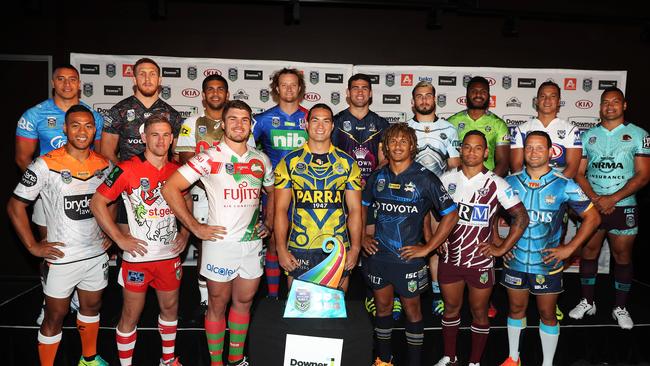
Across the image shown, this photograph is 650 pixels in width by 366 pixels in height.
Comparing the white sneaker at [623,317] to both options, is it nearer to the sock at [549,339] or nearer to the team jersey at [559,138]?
the sock at [549,339]

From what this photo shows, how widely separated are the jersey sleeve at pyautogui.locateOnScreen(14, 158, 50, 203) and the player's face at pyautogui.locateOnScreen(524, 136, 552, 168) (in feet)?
9.68

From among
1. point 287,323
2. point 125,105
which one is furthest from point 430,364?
point 125,105

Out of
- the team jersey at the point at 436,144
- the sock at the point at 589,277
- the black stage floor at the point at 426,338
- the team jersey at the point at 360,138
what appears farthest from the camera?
the sock at the point at 589,277

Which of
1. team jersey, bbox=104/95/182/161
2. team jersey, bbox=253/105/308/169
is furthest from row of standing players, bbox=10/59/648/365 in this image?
team jersey, bbox=253/105/308/169

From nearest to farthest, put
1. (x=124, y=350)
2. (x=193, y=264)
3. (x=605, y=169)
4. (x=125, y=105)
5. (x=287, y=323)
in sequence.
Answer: (x=287, y=323), (x=124, y=350), (x=125, y=105), (x=605, y=169), (x=193, y=264)

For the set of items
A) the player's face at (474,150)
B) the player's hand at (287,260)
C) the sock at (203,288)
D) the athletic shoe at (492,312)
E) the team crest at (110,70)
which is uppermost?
the team crest at (110,70)

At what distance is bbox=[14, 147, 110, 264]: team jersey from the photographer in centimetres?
281

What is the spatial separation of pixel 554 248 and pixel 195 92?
13.0 ft

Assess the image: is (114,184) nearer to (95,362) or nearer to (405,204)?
(95,362)

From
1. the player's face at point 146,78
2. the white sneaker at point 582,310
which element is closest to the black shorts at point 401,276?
the white sneaker at point 582,310

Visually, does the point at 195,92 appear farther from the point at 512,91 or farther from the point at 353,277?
the point at 512,91

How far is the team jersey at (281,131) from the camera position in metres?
3.79

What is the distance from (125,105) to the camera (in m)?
3.58

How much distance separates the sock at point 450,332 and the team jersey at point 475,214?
388 mm
